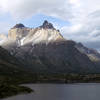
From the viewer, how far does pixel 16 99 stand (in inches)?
5630

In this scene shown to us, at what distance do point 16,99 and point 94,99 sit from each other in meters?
45.9

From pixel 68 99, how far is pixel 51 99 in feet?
33.4

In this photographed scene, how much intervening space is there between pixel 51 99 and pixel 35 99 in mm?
9915

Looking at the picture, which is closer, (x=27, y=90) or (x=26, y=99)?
(x=26, y=99)

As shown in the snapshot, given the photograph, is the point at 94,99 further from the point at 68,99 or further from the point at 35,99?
the point at 35,99

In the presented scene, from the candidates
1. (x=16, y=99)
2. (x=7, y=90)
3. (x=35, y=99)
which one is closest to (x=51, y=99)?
(x=35, y=99)

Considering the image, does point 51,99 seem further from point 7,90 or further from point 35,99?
point 7,90

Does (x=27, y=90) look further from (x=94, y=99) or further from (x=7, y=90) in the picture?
(x=94, y=99)

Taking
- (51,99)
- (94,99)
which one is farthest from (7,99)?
(94,99)

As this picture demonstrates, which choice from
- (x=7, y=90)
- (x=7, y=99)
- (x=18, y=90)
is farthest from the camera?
(x=18, y=90)

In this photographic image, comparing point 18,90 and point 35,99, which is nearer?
point 35,99

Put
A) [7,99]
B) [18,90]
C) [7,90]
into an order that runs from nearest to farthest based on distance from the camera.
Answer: [7,99] → [7,90] → [18,90]

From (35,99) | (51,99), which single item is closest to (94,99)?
(51,99)

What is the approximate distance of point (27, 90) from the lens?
19788 cm
